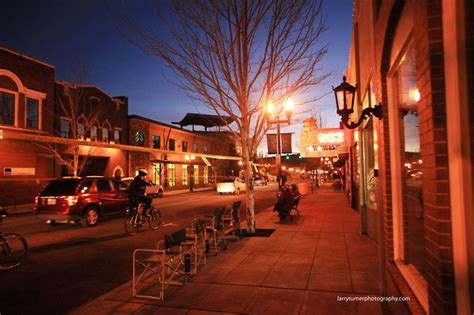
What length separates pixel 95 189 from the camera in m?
13.2

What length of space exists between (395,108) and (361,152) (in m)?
5.75

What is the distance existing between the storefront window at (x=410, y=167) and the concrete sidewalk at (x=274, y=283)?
90 cm

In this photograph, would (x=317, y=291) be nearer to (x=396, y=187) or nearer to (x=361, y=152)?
(x=396, y=187)

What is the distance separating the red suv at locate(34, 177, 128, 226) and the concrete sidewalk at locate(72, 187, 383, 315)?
6.33 m

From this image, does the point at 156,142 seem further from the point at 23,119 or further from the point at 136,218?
the point at 136,218

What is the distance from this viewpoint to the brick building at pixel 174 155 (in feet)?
115

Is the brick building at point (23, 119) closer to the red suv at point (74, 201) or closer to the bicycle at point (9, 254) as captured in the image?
the red suv at point (74, 201)

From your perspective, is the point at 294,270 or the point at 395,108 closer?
the point at 395,108

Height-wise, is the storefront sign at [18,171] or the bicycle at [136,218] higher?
the storefront sign at [18,171]

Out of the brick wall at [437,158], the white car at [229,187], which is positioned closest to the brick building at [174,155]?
the white car at [229,187]

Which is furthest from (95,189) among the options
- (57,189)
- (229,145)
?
(229,145)

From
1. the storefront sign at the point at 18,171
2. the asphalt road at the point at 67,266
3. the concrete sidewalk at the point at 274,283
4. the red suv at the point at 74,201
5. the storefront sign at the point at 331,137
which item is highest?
the storefront sign at the point at 331,137

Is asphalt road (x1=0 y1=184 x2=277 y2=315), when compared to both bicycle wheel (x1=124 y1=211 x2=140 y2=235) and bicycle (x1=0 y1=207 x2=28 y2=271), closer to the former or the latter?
bicycle (x1=0 y1=207 x2=28 y2=271)

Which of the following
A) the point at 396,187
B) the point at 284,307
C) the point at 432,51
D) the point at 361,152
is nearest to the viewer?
the point at 432,51
